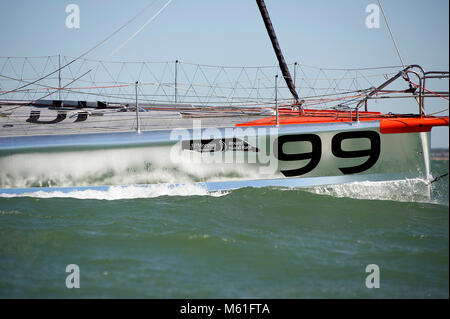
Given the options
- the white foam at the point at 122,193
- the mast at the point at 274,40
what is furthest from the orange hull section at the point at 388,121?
the white foam at the point at 122,193

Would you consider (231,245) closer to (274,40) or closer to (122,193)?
(122,193)

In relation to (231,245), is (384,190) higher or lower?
higher

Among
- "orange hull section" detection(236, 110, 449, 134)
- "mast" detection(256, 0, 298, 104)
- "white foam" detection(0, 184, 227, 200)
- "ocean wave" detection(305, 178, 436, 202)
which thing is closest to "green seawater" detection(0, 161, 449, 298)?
"ocean wave" detection(305, 178, 436, 202)

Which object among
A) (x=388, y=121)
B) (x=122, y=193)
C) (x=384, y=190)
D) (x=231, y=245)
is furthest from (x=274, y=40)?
(x=231, y=245)

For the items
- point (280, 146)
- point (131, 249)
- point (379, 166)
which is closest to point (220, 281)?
point (131, 249)

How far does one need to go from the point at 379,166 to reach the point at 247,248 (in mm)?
3341

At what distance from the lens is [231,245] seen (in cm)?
505

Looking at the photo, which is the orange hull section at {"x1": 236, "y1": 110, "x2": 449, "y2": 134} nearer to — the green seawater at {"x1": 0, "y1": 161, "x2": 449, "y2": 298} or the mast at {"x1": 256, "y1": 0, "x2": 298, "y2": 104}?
the green seawater at {"x1": 0, "y1": 161, "x2": 449, "y2": 298}

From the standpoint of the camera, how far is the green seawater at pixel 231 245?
4.08 metres

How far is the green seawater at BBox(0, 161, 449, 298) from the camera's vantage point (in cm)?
408

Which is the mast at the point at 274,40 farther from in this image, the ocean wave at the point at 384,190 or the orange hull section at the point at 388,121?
the ocean wave at the point at 384,190

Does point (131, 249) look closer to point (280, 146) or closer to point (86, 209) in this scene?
point (86, 209)

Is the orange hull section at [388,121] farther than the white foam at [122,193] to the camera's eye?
Yes

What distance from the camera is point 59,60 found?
983 centimetres
